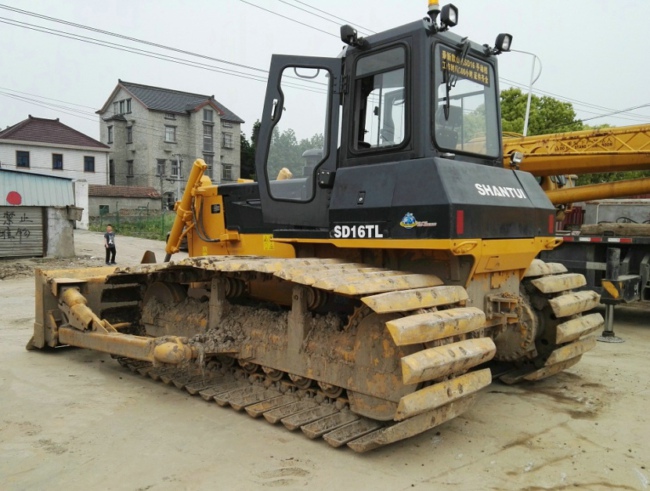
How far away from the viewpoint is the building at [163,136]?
47375 mm

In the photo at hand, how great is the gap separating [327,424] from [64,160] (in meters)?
43.6

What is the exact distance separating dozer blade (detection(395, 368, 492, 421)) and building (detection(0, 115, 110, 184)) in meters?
40.4

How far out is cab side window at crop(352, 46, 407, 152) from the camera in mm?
4602

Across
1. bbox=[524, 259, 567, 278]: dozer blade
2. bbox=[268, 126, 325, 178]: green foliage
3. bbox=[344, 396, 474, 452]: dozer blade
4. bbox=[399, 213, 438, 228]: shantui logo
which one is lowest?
bbox=[344, 396, 474, 452]: dozer blade

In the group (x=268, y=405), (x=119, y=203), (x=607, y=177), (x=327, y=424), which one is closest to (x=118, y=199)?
(x=119, y=203)

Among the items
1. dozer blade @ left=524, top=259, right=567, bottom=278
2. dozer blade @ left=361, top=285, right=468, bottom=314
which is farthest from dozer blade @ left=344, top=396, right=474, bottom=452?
dozer blade @ left=524, top=259, right=567, bottom=278

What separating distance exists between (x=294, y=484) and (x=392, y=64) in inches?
124

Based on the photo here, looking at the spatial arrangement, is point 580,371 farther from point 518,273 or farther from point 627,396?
point 518,273

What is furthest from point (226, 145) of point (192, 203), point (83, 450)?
point (83, 450)

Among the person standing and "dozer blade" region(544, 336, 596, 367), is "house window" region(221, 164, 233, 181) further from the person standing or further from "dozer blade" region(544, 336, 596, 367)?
"dozer blade" region(544, 336, 596, 367)

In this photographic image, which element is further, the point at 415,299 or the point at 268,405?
the point at 268,405

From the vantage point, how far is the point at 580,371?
6562 mm

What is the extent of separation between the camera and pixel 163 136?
4794cm

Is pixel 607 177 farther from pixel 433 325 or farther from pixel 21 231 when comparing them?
pixel 433 325
